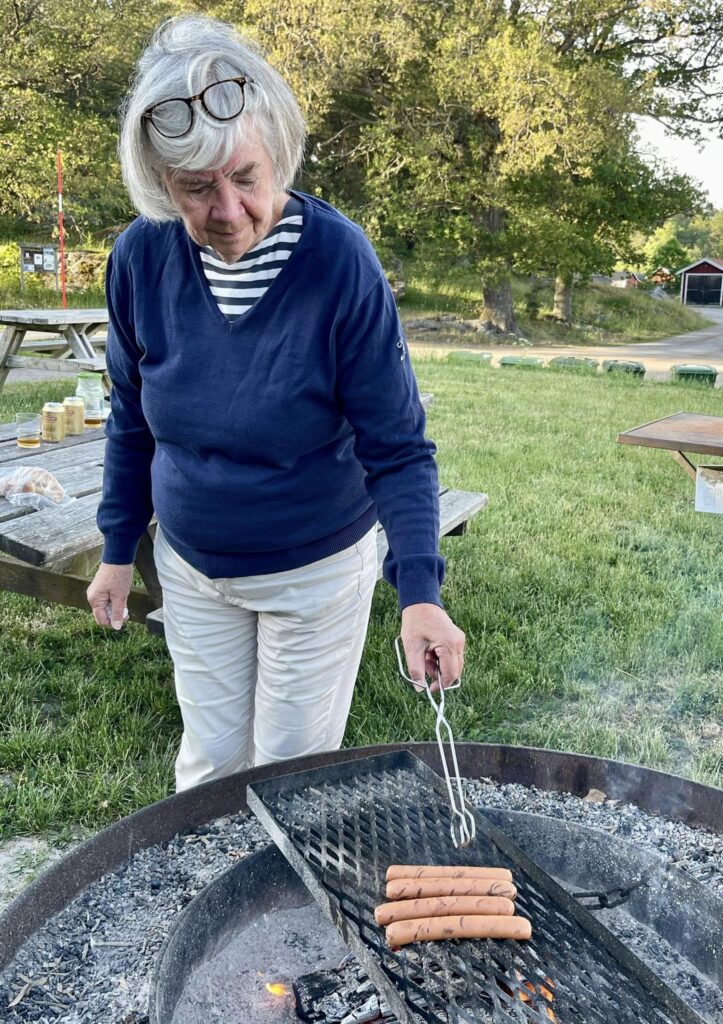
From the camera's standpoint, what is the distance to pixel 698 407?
1008 centimetres

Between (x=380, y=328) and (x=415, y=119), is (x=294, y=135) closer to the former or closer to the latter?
(x=380, y=328)

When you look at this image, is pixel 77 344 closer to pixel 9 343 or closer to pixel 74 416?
pixel 9 343

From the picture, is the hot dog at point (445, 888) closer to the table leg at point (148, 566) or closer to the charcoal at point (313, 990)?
the charcoal at point (313, 990)

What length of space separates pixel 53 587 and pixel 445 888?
216 centimetres

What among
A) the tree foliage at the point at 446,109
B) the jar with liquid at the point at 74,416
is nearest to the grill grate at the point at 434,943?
the jar with liquid at the point at 74,416

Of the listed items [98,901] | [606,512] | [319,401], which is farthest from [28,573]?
[606,512]

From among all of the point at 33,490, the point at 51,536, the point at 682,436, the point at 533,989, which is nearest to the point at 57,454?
the point at 33,490

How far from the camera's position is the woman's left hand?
164 cm

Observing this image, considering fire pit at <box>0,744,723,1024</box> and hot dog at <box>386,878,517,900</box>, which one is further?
fire pit at <box>0,744,723,1024</box>

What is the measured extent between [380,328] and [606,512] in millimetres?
4262

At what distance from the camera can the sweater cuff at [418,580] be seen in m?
1.69

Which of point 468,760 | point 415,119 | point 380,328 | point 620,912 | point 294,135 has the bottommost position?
point 620,912

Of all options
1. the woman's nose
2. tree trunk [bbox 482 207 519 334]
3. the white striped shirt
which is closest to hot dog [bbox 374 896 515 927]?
the white striped shirt

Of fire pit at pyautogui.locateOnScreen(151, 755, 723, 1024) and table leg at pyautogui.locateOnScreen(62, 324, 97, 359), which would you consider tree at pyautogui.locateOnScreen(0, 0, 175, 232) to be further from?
fire pit at pyautogui.locateOnScreen(151, 755, 723, 1024)
